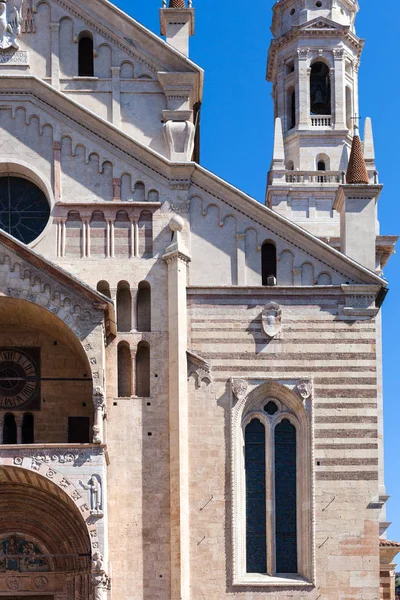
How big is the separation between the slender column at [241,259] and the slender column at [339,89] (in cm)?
1670

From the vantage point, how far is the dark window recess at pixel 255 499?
116 ft

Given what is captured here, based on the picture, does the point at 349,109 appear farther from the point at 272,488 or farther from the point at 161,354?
the point at 272,488

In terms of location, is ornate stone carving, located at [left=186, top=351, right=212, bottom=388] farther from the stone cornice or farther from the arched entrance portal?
the stone cornice

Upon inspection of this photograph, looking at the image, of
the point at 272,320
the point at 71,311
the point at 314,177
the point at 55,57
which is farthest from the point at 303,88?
the point at 71,311

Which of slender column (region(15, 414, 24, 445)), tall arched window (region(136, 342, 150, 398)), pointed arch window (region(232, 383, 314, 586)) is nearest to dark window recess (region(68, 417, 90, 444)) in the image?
slender column (region(15, 414, 24, 445))

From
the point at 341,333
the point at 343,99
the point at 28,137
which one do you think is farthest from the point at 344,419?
the point at 343,99

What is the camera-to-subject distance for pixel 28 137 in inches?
1448

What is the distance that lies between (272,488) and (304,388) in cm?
216

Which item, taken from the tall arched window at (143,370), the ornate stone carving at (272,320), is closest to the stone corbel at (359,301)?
the ornate stone carving at (272,320)

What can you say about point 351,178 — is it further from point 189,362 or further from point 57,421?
point 57,421

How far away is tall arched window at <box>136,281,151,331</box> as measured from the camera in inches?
1414

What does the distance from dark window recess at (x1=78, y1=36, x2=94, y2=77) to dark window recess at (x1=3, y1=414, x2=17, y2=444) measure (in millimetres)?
7981

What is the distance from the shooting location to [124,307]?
35938 mm

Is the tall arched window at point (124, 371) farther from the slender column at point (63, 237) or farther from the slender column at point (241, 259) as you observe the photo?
the slender column at point (241, 259)
